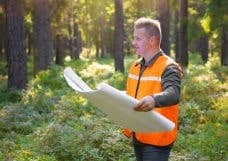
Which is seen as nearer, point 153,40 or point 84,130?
point 153,40

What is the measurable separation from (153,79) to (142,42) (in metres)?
0.38

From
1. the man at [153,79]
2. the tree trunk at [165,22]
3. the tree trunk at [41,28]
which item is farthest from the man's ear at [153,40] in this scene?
the tree trunk at [165,22]

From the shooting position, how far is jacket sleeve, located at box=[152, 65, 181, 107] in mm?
4465

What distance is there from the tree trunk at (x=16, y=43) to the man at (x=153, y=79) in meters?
13.5

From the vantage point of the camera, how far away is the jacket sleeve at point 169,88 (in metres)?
4.46

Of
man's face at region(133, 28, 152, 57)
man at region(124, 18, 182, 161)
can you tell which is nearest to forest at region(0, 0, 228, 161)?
man at region(124, 18, 182, 161)

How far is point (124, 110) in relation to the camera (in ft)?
15.1

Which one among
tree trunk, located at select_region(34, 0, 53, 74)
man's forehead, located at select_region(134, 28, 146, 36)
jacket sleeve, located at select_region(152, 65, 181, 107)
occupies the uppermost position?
man's forehead, located at select_region(134, 28, 146, 36)

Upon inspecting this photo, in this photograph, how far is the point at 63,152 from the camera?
876cm

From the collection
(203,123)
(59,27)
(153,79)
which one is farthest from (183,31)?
(153,79)

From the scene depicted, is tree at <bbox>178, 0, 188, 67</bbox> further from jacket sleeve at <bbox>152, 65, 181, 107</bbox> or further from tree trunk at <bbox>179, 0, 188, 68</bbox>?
jacket sleeve at <bbox>152, 65, 181, 107</bbox>

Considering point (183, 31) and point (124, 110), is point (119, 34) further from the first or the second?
point (124, 110)

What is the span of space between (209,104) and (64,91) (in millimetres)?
6055

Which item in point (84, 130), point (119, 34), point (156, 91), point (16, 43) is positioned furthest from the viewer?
point (119, 34)
